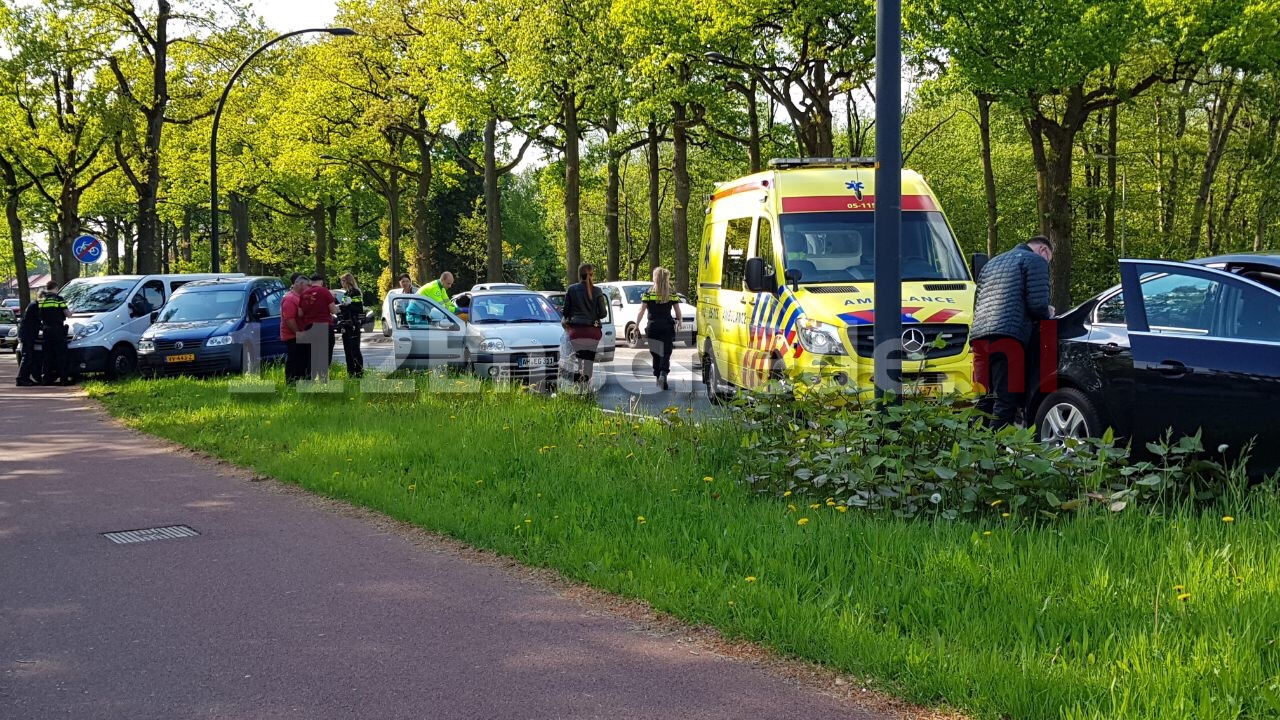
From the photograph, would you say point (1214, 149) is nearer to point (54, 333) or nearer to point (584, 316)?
point (584, 316)

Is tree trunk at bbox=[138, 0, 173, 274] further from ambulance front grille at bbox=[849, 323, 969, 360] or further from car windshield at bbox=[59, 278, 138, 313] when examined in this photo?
ambulance front grille at bbox=[849, 323, 969, 360]

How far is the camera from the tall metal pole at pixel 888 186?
7.22 m

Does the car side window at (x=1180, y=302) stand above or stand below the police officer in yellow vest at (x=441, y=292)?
below

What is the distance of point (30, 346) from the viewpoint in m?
19.7

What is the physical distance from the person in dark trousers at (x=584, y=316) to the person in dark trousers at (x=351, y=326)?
469 cm

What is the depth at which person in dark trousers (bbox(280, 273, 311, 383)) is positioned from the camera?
1517 centimetres

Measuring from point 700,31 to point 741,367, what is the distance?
19503 mm

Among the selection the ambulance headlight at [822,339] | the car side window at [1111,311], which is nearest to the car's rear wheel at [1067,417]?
the car side window at [1111,311]

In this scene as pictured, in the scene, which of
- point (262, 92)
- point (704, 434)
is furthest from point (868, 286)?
point (262, 92)

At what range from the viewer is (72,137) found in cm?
3694

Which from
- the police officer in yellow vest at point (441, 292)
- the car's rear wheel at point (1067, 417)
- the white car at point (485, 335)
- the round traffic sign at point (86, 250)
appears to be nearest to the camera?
the car's rear wheel at point (1067, 417)

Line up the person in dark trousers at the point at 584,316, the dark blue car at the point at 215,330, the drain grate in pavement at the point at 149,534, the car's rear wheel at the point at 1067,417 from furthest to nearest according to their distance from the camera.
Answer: the dark blue car at the point at 215,330
the person in dark trousers at the point at 584,316
the car's rear wheel at the point at 1067,417
the drain grate in pavement at the point at 149,534

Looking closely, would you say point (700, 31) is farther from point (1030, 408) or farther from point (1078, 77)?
point (1030, 408)

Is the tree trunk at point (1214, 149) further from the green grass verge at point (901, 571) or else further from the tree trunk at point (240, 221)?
the tree trunk at point (240, 221)
